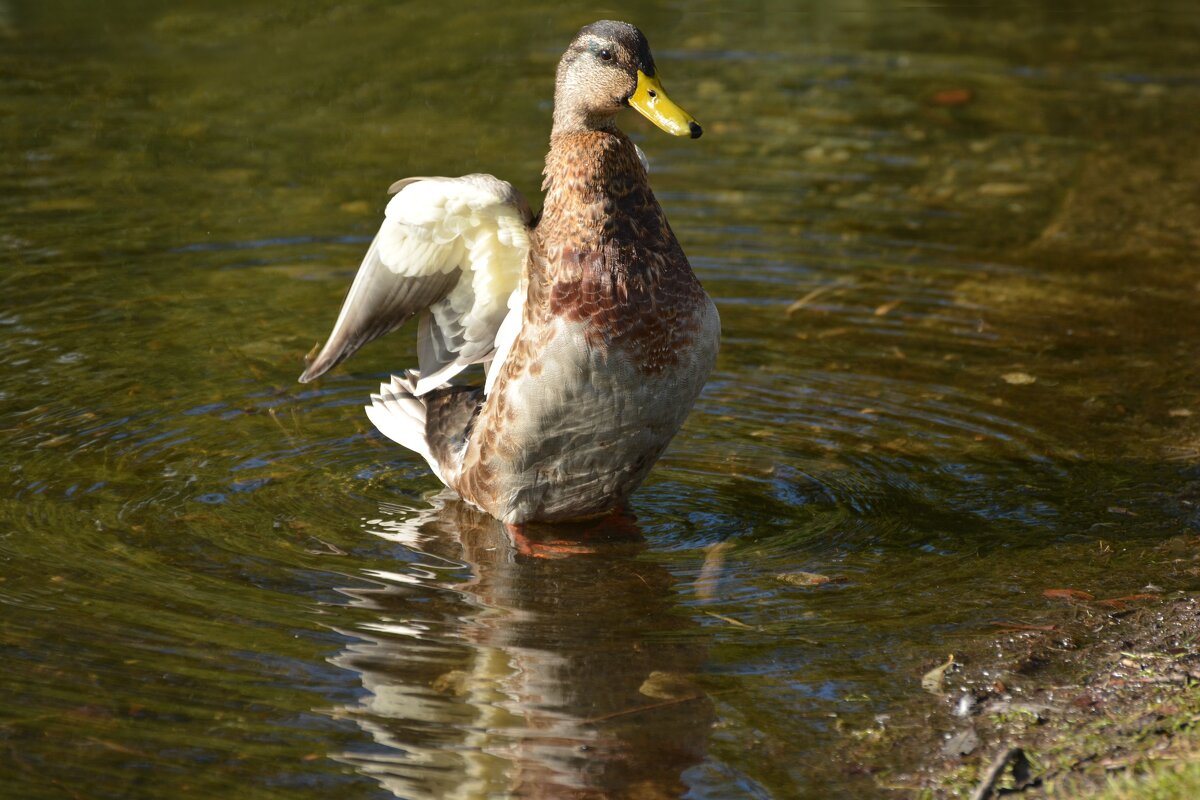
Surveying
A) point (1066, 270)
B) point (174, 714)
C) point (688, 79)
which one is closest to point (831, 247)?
point (1066, 270)

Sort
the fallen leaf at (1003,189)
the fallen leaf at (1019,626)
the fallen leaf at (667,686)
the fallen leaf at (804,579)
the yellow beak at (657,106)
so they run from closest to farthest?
the fallen leaf at (667,686), the fallen leaf at (1019,626), the fallen leaf at (804,579), the yellow beak at (657,106), the fallen leaf at (1003,189)

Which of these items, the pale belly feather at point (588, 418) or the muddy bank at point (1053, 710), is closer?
the muddy bank at point (1053, 710)

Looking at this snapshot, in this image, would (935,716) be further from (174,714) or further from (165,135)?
(165,135)

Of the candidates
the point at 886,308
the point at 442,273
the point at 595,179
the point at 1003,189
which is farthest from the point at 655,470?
the point at 1003,189

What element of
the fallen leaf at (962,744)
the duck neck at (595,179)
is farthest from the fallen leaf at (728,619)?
the duck neck at (595,179)

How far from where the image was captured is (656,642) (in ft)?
13.3

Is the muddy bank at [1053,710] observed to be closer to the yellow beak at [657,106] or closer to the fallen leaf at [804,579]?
the fallen leaf at [804,579]

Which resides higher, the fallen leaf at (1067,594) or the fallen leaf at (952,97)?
the fallen leaf at (952,97)

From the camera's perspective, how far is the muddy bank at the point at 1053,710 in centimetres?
324

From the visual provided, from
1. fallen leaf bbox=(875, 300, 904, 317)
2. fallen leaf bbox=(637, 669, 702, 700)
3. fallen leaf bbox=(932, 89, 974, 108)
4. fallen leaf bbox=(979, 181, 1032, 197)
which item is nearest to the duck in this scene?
fallen leaf bbox=(637, 669, 702, 700)

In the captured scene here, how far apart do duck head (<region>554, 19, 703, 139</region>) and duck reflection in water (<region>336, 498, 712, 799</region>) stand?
1304 millimetres

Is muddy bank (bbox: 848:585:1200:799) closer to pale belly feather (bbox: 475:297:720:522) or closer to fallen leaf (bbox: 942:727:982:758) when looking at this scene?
fallen leaf (bbox: 942:727:982:758)

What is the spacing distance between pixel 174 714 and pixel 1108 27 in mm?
9379

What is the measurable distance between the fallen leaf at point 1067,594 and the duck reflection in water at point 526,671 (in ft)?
3.29
